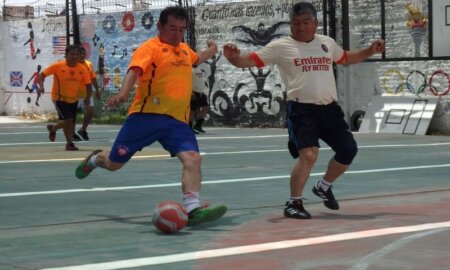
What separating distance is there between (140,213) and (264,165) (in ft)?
16.6

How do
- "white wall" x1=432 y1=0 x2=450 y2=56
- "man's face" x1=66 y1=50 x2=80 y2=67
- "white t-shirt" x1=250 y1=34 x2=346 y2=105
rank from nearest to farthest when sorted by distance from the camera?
"white t-shirt" x1=250 y1=34 x2=346 y2=105 < "man's face" x1=66 y1=50 x2=80 y2=67 < "white wall" x1=432 y1=0 x2=450 y2=56

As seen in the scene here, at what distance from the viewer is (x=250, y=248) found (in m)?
7.11

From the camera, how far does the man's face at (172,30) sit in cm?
865

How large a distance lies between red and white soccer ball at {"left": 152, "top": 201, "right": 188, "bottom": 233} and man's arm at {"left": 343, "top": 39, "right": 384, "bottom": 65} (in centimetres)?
252

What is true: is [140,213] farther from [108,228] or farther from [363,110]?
[363,110]

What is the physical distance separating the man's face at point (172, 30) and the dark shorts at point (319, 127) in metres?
1.17

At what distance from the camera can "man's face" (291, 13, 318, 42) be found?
8938 millimetres

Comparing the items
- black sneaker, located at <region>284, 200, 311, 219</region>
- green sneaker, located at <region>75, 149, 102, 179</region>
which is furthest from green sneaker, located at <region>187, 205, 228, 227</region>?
green sneaker, located at <region>75, 149, 102, 179</region>

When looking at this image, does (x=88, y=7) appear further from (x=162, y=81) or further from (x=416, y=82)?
(x=162, y=81)

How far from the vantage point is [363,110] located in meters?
24.8

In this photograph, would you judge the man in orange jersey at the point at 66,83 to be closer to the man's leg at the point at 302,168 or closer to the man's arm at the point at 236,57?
the man's arm at the point at 236,57

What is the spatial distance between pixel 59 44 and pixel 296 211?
24.6m

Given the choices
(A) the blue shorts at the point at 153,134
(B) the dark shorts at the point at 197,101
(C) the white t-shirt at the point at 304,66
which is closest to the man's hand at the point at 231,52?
(C) the white t-shirt at the point at 304,66

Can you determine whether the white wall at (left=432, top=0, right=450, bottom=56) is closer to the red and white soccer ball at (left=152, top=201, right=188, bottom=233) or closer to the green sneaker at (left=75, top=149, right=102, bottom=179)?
the green sneaker at (left=75, top=149, right=102, bottom=179)
